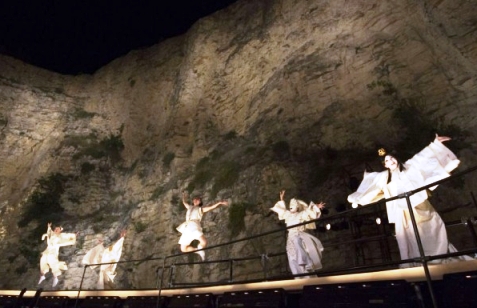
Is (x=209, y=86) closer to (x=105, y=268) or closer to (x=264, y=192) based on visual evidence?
(x=264, y=192)

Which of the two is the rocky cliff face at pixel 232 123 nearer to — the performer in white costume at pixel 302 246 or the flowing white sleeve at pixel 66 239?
the flowing white sleeve at pixel 66 239

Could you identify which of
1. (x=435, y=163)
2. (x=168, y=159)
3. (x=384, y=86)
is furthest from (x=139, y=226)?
(x=435, y=163)

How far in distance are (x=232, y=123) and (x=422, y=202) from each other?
10.9 meters

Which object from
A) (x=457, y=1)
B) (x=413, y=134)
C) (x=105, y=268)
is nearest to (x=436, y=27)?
(x=457, y=1)

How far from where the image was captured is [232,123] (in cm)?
1496

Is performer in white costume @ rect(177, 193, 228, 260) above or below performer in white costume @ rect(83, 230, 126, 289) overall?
above

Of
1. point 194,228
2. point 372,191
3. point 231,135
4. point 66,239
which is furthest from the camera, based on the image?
point 231,135

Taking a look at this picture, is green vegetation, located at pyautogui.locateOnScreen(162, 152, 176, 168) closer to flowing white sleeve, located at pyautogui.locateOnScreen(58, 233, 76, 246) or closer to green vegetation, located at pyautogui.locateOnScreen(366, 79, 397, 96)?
flowing white sleeve, located at pyautogui.locateOnScreen(58, 233, 76, 246)

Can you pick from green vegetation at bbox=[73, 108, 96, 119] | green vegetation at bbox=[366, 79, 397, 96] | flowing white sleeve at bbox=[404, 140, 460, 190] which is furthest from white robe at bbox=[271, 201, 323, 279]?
green vegetation at bbox=[73, 108, 96, 119]

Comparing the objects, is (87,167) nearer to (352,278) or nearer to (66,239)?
(66,239)

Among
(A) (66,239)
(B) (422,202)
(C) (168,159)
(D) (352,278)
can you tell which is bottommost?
(D) (352,278)

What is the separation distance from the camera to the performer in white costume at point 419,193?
4594 mm

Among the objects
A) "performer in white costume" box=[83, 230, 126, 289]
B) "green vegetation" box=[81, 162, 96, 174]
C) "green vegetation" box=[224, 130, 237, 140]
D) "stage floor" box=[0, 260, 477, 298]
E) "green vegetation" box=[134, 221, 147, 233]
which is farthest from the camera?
"green vegetation" box=[81, 162, 96, 174]

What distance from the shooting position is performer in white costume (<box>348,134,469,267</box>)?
181 inches
